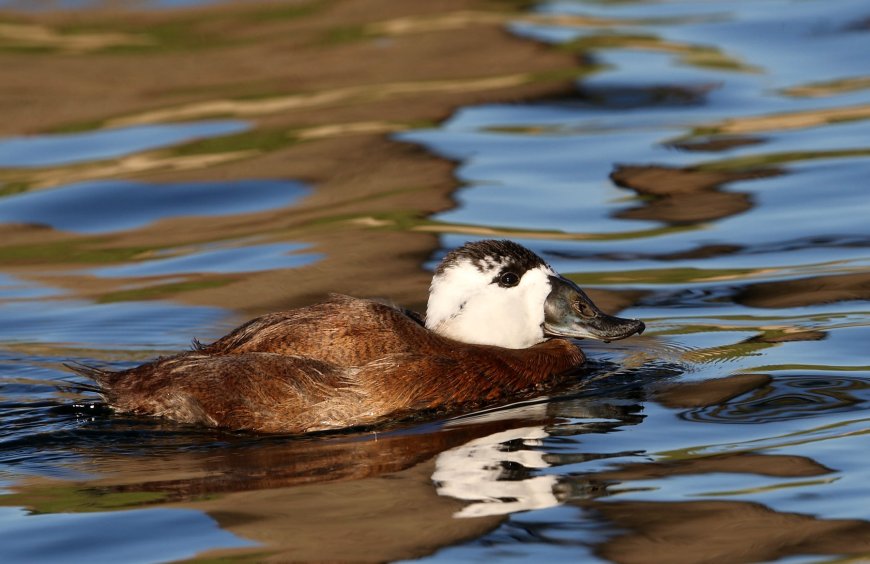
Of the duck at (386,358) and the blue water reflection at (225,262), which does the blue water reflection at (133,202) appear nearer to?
the blue water reflection at (225,262)

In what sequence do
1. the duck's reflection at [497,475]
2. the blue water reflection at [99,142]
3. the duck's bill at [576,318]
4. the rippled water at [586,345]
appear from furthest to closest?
the blue water reflection at [99,142] → the duck's bill at [576,318] → the duck's reflection at [497,475] → the rippled water at [586,345]

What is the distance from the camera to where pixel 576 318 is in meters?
8.64

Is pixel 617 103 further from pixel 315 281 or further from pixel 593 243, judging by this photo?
pixel 315 281

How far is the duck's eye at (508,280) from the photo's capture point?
27.7ft

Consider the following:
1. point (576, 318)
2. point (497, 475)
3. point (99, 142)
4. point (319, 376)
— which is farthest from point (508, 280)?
point (99, 142)

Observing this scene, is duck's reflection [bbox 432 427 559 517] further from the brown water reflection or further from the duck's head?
the brown water reflection

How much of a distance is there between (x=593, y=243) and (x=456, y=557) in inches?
230

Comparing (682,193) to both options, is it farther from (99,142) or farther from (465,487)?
(465,487)

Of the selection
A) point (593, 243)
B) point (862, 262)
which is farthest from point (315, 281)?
point (862, 262)

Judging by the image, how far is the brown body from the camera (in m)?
7.73

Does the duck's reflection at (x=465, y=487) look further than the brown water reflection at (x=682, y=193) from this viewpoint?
No

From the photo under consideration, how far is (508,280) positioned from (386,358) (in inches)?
37.8

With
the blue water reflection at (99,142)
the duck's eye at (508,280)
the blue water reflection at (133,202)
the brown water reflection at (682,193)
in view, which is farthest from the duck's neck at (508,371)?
the blue water reflection at (99,142)

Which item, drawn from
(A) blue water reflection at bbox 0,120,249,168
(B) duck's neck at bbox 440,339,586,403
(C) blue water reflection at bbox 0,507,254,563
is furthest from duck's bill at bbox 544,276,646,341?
(A) blue water reflection at bbox 0,120,249,168
